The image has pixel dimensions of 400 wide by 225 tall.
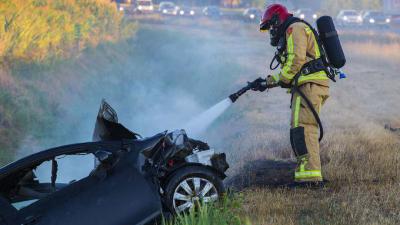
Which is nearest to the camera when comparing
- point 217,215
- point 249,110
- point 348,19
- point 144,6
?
point 217,215

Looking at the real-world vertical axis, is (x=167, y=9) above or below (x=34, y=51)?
above

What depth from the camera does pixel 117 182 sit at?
555 cm

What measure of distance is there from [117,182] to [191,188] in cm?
88

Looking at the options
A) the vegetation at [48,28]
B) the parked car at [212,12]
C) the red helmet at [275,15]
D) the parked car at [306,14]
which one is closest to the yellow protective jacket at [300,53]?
the red helmet at [275,15]

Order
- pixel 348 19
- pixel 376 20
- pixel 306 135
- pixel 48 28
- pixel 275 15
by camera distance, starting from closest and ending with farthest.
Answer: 1. pixel 306 135
2. pixel 275 15
3. pixel 48 28
4. pixel 348 19
5. pixel 376 20

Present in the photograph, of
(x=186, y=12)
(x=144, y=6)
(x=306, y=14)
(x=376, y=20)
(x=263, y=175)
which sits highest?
(x=144, y=6)

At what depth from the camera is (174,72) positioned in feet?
90.2

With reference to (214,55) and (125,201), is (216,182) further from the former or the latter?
(214,55)

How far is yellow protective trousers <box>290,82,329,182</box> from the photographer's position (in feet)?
24.6

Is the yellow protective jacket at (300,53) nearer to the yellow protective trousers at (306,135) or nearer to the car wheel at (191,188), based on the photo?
the yellow protective trousers at (306,135)

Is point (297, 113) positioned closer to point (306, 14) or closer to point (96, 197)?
point (96, 197)

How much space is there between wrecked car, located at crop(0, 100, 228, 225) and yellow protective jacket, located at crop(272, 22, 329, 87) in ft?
5.15

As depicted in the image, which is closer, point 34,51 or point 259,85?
point 259,85

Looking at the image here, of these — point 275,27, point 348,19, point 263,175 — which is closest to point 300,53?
point 275,27
